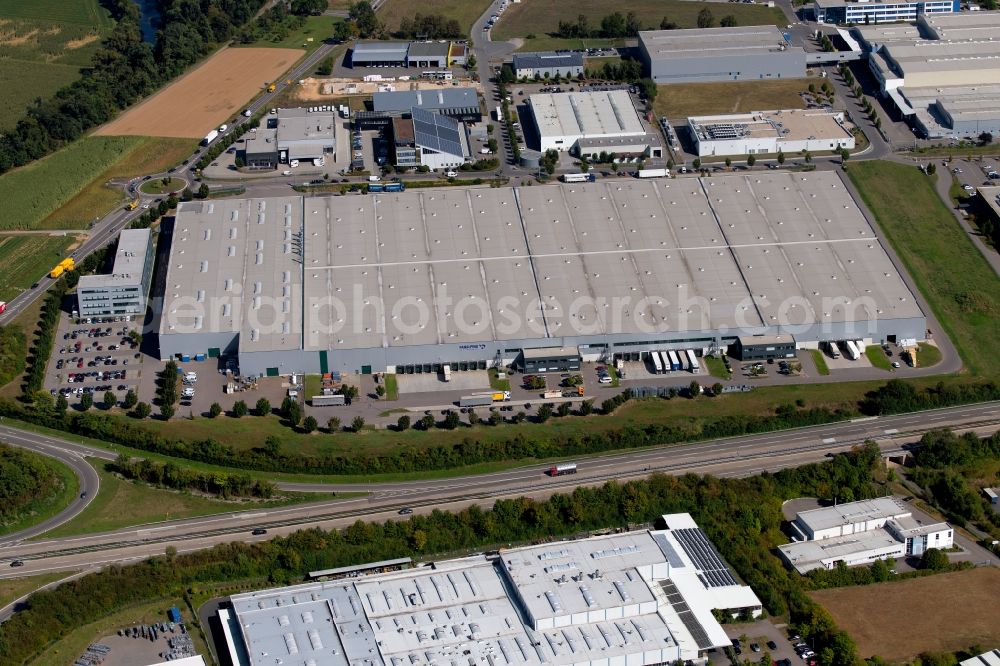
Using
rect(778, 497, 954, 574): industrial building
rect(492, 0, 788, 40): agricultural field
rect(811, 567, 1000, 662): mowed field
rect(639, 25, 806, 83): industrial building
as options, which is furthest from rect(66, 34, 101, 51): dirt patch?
rect(811, 567, 1000, 662): mowed field

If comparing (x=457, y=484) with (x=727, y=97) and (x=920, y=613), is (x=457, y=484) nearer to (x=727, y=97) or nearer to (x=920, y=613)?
(x=920, y=613)

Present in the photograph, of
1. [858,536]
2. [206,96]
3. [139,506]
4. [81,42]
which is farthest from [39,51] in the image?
[858,536]

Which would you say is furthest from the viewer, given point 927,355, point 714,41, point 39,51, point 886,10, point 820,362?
point 39,51

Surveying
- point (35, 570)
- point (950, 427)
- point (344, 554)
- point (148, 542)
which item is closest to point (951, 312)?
point (950, 427)

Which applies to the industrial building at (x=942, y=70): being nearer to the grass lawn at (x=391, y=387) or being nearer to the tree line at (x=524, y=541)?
the tree line at (x=524, y=541)

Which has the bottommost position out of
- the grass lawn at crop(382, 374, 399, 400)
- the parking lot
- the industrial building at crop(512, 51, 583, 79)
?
the grass lawn at crop(382, 374, 399, 400)

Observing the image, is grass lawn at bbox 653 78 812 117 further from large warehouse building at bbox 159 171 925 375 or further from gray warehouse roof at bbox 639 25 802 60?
large warehouse building at bbox 159 171 925 375

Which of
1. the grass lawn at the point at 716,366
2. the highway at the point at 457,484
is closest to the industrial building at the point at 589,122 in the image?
the grass lawn at the point at 716,366
